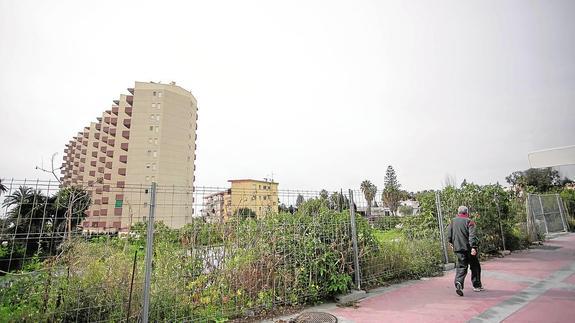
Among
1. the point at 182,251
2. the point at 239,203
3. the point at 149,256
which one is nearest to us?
the point at 149,256

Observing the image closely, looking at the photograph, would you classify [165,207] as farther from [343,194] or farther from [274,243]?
[343,194]

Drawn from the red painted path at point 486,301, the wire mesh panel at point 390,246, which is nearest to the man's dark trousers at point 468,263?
the red painted path at point 486,301

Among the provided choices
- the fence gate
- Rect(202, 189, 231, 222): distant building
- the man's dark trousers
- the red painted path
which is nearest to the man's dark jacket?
the man's dark trousers

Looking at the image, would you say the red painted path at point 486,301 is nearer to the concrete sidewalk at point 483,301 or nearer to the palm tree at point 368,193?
the concrete sidewalk at point 483,301

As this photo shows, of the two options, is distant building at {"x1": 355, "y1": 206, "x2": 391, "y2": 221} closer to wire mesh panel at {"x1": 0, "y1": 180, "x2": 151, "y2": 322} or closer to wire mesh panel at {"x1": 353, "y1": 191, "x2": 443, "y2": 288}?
wire mesh panel at {"x1": 353, "y1": 191, "x2": 443, "y2": 288}

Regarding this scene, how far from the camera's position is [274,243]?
4.99 meters

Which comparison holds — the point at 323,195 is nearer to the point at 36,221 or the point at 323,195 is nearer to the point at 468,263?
the point at 468,263

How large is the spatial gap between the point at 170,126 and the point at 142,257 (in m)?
49.2

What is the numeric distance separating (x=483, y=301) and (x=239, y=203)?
501cm

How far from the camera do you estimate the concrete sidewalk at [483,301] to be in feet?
14.3

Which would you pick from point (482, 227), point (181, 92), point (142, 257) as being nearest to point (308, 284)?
point (142, 257)

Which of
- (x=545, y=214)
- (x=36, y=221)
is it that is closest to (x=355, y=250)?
(x=36, y=221)

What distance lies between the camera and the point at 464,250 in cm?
577

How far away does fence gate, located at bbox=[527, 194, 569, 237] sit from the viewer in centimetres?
1305
